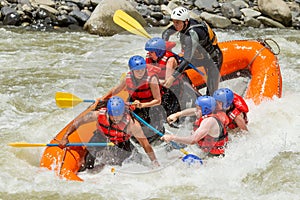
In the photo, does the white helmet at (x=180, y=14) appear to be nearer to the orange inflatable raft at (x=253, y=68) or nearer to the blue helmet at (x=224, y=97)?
the orange inflatable raft at (x=253, y=68)

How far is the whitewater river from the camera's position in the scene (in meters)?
4.52

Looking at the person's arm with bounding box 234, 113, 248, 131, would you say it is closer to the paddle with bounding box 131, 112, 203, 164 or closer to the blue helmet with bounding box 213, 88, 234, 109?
the blue helmet with bounding box 213, 88, 234, 109

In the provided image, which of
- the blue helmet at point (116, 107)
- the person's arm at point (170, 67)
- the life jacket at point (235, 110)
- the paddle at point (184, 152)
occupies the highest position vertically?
the blue helmet at point (116, 107)

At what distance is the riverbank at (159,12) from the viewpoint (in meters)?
11.2

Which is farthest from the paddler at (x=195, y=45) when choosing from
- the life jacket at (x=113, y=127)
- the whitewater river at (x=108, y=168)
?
the life jacket at (x=113, y=127)

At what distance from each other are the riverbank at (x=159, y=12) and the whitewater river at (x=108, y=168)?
1880 millimetres

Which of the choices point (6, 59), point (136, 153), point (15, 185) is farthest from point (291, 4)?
point (15, 185)

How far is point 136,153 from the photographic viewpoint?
4.91m

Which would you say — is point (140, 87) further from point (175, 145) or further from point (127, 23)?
point (127, 23)

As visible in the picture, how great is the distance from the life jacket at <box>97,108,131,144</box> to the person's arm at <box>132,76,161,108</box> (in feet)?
1.55

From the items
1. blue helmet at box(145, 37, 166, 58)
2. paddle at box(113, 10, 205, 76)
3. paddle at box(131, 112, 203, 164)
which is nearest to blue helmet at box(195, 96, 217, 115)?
paddle at box(131, 112, 203, 164)

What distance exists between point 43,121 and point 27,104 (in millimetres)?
819

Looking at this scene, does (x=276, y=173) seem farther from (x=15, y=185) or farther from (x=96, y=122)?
(x=15, y=185)

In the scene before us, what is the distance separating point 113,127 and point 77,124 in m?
0.41
